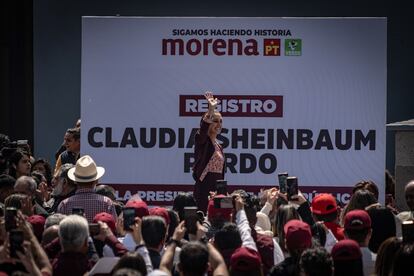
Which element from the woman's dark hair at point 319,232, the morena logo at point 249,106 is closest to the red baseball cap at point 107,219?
the woman's dark hair at point 319,232

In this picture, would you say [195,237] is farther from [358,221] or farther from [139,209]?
[358,221]

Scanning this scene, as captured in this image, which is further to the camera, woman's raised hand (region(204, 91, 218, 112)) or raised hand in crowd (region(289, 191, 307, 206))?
woman's raised hand (region(204, 91, 218, 112))

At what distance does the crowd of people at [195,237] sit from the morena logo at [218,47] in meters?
2.78

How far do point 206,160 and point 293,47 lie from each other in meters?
1.79

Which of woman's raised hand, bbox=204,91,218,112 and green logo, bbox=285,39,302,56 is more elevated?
green logo, bbox=285,39,302,56

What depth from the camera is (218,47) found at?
13281 millimetres

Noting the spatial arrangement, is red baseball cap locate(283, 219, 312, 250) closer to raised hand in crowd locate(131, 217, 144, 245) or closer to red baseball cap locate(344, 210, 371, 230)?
red baseball cap locate(344, 210, 371, 230)

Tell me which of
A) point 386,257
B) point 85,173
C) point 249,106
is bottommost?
point 386,257

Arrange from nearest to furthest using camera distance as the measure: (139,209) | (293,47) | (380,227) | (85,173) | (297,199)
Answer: (139,209)
(380,227)
(297,199)
(85,173)
(293,47)

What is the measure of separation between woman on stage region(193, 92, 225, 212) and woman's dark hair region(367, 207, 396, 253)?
3320mm

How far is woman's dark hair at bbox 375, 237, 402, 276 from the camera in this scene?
24.5ft

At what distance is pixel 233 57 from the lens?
13.3 meters

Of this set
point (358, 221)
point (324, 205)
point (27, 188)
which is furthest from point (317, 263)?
point (27, 188)

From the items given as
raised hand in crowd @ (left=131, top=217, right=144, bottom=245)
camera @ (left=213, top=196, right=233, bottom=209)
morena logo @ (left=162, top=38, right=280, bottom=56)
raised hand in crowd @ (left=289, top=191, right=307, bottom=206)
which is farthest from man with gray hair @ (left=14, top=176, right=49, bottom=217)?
morena logo @ (left=162, top=38, right=280, bottom=56)
